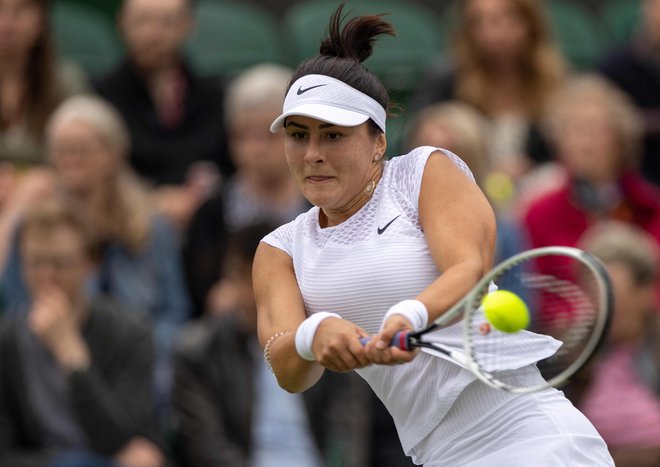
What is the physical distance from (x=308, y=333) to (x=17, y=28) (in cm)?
403

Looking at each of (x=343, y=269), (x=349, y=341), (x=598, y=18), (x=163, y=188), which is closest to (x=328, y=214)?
(x=343, y=269)

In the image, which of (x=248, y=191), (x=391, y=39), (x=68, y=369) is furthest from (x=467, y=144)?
(x=391, y=39)

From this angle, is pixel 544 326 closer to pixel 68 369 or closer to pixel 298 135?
pixel 298 135

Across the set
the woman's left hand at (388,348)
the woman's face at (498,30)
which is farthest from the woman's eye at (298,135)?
the woman's face at (498,30)

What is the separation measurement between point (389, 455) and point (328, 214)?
8.16 ft

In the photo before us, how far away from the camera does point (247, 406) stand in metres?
5.70

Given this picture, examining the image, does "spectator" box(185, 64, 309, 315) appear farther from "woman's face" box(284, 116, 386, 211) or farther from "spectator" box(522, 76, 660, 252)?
"woman's face" box(284, 116, 386, 211)

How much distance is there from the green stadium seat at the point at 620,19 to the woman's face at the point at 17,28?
3.87 metres

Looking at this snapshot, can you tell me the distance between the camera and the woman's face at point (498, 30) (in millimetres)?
7012

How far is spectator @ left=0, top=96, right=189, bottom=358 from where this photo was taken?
20.6 ft

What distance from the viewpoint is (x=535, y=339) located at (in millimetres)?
3451

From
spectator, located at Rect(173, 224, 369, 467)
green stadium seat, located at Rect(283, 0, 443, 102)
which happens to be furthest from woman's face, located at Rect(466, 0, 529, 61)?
spectator, located at Rect(173, 224, 369, 467)

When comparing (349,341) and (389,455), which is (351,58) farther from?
(389,455)

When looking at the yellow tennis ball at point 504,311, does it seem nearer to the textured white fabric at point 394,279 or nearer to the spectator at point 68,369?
the textured white fabric at point 394,279
